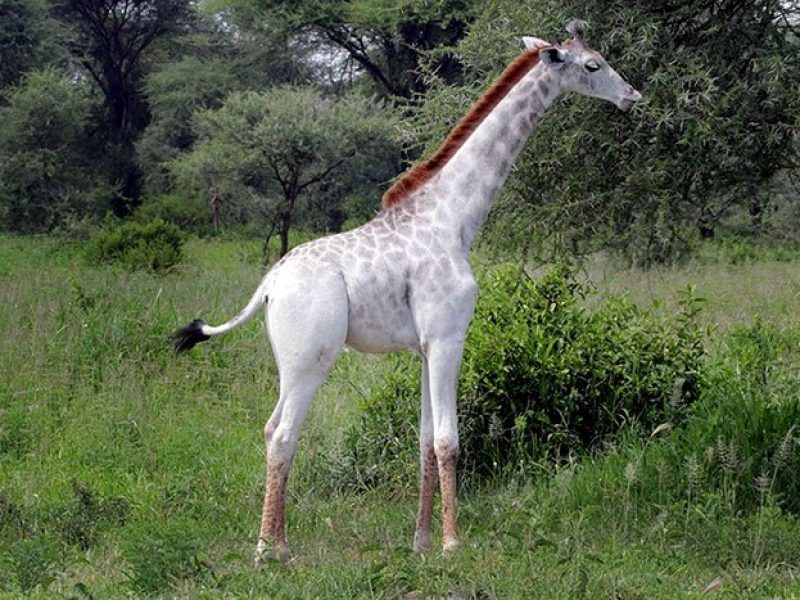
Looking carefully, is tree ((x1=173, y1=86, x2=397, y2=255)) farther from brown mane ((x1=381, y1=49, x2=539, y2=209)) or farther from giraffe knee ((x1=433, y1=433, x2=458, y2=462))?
→ giraffe knee ((x1=433, y1=433, x2=458, y2=462))

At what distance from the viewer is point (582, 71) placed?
21.3 feet

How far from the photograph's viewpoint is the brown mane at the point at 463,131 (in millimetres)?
6504

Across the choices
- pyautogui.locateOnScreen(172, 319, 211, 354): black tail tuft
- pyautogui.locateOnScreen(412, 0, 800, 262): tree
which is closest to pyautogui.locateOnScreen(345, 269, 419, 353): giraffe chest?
pyautogui.locateOnScreen(172, 319, 211, 354): black tail tuft

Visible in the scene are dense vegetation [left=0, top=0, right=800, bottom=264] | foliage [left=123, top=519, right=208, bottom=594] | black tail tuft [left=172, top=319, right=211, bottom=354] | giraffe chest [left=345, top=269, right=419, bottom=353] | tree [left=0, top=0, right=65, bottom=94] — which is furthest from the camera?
tree [left=0, top=0, right=65, bottom=94]

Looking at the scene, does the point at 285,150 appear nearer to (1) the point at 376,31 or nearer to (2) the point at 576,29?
(1) the point at 376,31

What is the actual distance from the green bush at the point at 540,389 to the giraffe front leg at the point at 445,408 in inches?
69.9

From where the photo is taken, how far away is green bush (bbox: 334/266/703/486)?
8094 mm

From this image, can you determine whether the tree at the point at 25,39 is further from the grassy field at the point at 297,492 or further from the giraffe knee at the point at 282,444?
the giraffe knee at the point at 282,444

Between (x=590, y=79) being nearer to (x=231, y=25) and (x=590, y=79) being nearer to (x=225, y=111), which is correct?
(x=225, y=111)

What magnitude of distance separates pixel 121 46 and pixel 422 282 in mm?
31446

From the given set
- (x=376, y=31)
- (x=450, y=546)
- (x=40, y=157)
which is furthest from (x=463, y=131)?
(x=376, y=31)

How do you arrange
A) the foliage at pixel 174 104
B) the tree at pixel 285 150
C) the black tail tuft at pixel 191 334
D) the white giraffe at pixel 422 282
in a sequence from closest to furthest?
the white giraffe at pixel 422 282, the black tail tuft at pixel 191 334, the tree at pixel 285 150, the foliage at pixel 174 104

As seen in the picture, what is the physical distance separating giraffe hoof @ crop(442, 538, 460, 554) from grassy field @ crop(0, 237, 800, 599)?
117mm

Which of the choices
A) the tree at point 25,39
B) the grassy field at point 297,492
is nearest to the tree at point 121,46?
the tree at point 25,39
